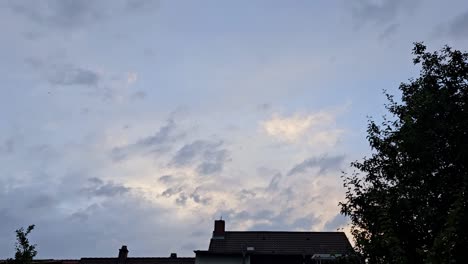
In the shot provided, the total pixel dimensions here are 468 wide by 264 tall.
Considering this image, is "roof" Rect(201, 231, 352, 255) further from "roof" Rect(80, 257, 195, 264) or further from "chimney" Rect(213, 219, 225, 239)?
"roof" Rect(80, 257, 195, 264)

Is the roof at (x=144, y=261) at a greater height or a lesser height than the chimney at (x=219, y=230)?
lesser

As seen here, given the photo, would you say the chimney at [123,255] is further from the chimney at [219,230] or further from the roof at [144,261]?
the chimney at [219,230]

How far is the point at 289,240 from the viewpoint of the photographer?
56.3 meters

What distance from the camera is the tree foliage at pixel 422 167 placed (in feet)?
50.8

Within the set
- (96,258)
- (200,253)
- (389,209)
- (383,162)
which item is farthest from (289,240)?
(389,209)

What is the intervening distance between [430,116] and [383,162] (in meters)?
2.82

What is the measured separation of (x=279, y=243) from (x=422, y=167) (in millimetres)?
38919

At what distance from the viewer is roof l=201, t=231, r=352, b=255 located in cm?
5378

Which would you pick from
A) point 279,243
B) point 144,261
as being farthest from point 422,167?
point 144,261

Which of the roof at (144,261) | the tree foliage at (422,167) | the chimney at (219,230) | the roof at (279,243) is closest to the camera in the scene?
the tree foliage at (422,167)

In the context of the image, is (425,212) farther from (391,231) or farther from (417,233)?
(391,231)

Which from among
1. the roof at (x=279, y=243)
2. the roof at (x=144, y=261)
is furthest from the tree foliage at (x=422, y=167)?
the roof at (x=144, y=261)

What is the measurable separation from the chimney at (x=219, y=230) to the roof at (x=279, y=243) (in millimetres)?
494

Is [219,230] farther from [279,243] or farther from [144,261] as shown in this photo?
[144,261]
